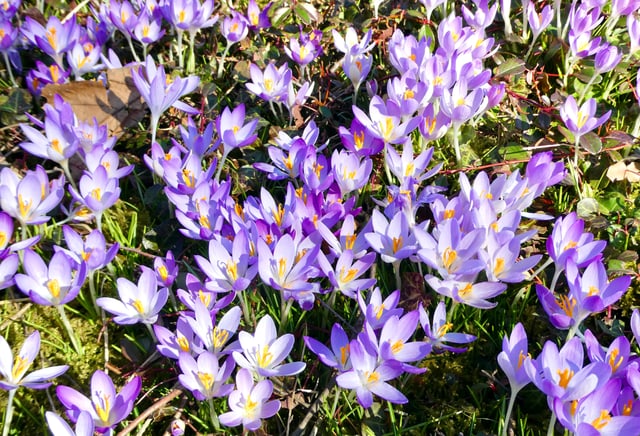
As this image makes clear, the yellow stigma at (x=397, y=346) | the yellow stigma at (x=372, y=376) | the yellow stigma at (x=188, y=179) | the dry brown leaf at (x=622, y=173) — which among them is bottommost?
the dry brown leaf at (x=622, y=173)

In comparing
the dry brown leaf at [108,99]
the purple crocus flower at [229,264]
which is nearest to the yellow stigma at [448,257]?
the purple crocus flower at [229,264]

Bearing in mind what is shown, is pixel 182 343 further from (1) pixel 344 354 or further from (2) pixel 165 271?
(1) pixel 344 354

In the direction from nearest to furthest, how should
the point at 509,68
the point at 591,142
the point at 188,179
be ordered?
the point at 188,179
the point at 591,142
the point at 509,68

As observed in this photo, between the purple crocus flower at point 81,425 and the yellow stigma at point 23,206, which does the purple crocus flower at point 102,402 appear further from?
the yellow stigma at point 23,206

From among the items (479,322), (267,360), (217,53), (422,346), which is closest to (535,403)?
(479,322)

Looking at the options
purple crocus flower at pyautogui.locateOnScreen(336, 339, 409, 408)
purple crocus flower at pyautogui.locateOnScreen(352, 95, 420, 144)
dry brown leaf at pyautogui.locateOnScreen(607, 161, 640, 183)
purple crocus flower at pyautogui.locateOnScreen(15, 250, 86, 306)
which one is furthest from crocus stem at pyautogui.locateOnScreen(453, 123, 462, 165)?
purple crocus flower at pyautogui.locateOnScreen(15, 250, 86, 306)

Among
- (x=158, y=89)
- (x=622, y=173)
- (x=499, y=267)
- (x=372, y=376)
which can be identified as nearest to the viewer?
(x=372, y=376)

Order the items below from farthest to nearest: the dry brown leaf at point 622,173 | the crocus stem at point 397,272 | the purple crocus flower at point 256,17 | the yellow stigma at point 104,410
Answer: the purple crocus flower at point 256,17
the dry brown leaf at point 622,173
the crocus stem at point 397,272
the yellow stigma at point 104,410

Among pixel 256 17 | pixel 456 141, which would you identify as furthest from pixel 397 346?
pixel 256 17
